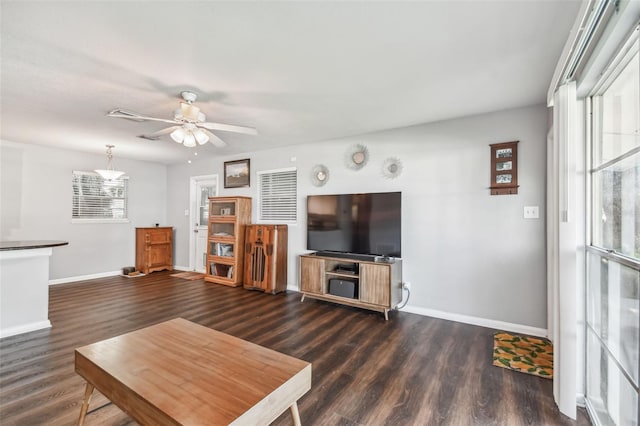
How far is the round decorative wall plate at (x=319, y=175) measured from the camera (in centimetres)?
434

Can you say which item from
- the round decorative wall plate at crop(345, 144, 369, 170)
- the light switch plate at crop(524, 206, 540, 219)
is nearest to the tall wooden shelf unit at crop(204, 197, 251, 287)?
the round decorative wall plate at crop(345, 144, 369, 170)

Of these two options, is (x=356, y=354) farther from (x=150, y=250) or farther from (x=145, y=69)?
(x=150, y=250)

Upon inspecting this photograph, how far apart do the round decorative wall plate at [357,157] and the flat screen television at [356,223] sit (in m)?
0.50

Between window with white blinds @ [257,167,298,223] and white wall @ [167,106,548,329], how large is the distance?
106cm

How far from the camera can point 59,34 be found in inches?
71.2

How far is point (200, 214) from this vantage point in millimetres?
6164

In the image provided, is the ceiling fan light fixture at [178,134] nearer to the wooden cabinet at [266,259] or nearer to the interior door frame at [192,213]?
the wooden cabinet at [266,259]

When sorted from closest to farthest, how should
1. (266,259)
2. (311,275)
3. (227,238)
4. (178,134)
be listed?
(178,134)
(311,275)
(266,259)
(227,238)

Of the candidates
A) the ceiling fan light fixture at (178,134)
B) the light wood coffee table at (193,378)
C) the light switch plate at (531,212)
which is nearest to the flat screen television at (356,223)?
the light switch plate at (531,212)

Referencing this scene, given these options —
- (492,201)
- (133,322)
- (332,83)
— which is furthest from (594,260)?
(133,322)

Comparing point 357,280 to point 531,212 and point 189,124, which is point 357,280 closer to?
point 531,212

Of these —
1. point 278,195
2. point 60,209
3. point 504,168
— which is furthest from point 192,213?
point 504,168

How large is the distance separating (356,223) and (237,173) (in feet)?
9.37

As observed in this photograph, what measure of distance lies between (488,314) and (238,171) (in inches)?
182
